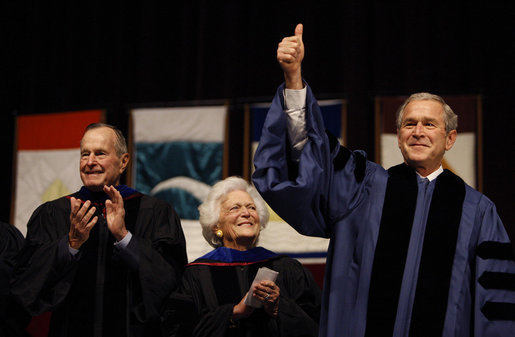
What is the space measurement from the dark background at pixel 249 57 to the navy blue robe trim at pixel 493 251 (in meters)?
2.60

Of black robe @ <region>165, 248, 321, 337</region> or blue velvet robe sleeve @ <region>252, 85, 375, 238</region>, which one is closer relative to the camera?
blue velvet robe sleeve @ <region>252, 85, 375, 238</region>

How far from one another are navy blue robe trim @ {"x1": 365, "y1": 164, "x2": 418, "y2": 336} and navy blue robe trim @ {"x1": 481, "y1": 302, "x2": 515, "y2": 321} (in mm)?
346

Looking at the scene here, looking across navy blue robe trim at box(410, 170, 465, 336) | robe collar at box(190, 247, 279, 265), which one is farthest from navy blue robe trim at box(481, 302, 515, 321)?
robe collar at box(190, 247, 279, 265)

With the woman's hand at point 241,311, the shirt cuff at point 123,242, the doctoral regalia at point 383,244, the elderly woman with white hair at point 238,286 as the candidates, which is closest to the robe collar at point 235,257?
the elderly woman with white hair at point 238,286

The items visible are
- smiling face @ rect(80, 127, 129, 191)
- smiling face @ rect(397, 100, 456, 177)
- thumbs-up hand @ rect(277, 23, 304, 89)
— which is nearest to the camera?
thumbs-up hand @ rect(277, 23, 304, 89)

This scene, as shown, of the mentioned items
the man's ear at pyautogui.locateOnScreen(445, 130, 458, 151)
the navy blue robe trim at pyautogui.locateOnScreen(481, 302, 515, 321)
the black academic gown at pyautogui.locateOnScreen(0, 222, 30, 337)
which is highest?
the man's ear at pyautogui.locateOnScreen(445, 130, 458, 151)

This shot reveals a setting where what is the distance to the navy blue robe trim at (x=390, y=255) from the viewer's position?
97.8 inches

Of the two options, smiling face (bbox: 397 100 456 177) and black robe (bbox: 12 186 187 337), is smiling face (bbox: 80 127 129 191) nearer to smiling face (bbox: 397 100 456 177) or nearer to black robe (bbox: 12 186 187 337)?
black robe (bbox: 12 186 187 337)

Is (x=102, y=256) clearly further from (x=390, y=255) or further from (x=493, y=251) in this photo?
(x=493, y=251)

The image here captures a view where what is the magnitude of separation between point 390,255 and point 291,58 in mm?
857

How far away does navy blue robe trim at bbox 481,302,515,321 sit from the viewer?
2510mm

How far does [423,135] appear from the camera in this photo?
272 cm

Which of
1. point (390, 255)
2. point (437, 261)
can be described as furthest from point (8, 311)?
point (437, 261)

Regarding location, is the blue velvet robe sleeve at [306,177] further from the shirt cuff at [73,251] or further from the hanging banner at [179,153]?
the hanging banner at [179,153]
